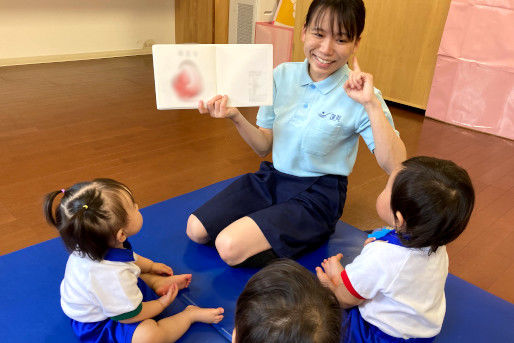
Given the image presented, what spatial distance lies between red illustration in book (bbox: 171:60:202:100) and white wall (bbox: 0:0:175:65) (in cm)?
345

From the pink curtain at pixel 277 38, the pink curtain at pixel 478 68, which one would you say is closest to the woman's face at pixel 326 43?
the pink curtain at pixel 478 68

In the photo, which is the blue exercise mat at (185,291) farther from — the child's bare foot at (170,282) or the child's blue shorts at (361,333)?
the child's blue shorts at (361,333)

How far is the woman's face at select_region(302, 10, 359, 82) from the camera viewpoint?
133cm

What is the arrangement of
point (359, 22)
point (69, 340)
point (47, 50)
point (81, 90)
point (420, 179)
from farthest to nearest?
1. point (47, 50)
2. point (81, 90)
3. point (359, 22)
4. point (69, 340)
5. point (420, 179)

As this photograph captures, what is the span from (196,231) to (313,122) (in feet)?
1.84

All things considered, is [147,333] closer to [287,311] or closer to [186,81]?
[287,311]

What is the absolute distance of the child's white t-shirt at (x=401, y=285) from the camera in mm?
1029

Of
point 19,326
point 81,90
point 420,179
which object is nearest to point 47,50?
point 81,90

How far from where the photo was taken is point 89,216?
981mm

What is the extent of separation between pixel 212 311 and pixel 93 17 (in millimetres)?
4145

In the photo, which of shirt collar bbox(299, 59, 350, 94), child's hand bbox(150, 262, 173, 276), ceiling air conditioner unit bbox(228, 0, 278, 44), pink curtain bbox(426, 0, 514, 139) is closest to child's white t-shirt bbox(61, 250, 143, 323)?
child's hand bbox(150, 262, 173, 276)

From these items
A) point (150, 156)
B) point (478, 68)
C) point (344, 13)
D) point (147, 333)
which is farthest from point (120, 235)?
point (478, 68)

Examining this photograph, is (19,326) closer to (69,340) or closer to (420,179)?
(69,340)

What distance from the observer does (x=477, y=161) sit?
2.71m
